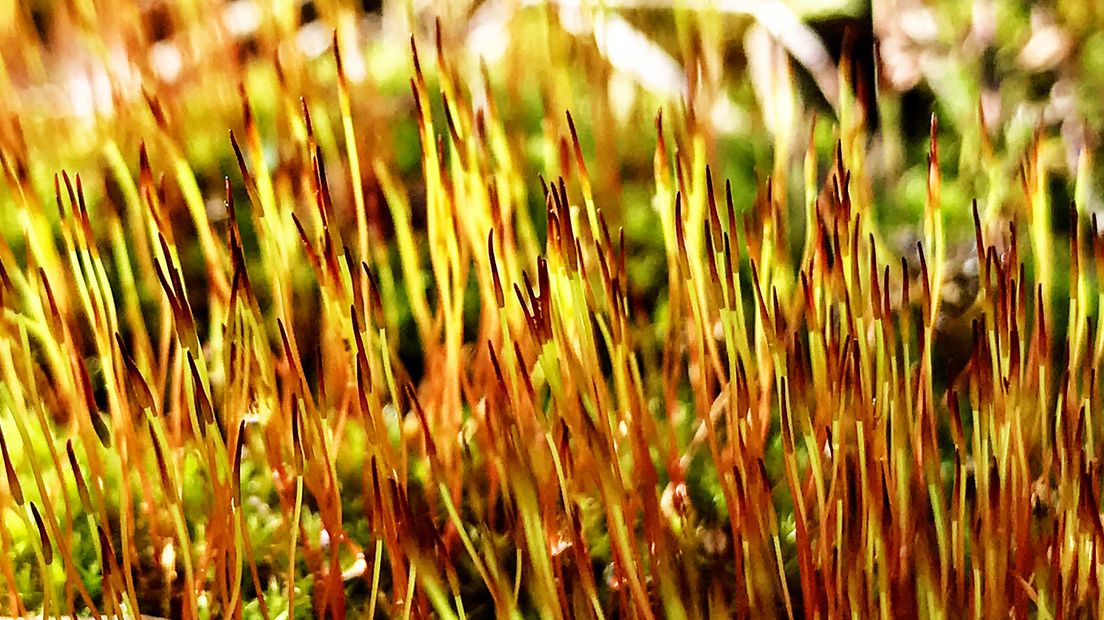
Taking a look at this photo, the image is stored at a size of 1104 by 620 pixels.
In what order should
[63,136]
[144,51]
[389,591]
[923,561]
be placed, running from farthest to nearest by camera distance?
1. [63,136]
2. [144,51]
3. [389,591]
4. [923,561]

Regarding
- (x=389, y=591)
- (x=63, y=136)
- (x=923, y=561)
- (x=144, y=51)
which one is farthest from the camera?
(x=63, y=136)

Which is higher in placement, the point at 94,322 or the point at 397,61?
the point at 397,61

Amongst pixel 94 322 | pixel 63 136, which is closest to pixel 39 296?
pixel 94 322

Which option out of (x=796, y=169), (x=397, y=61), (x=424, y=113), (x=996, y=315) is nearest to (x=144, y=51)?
(x=397, y=61)

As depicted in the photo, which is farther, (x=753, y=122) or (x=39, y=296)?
(x=753, y=122)

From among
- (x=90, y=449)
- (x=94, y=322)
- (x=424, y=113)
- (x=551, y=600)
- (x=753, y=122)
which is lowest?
(x=551, y=600)

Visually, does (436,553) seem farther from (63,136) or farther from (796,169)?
(63,136)
